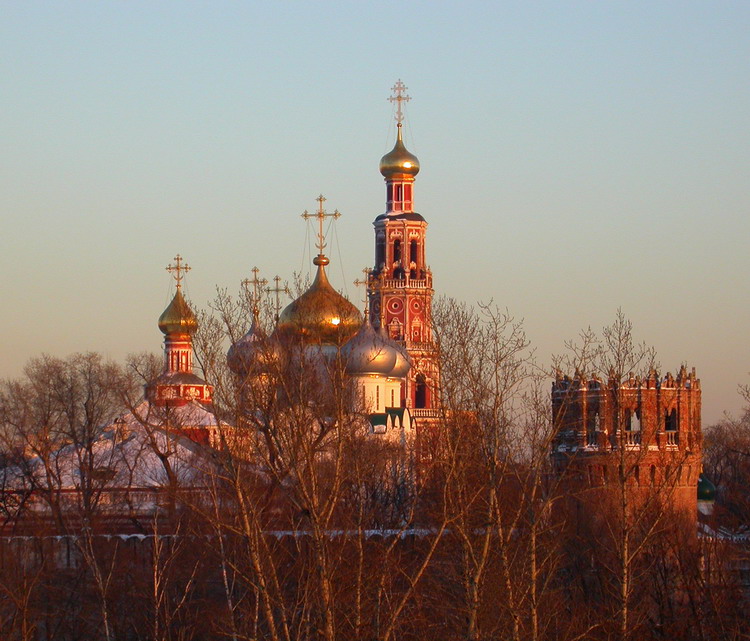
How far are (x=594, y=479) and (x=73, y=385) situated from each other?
12.3 m

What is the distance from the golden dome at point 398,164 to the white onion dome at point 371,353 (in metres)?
12.1

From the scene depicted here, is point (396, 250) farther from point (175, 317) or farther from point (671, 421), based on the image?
point (671, 421)

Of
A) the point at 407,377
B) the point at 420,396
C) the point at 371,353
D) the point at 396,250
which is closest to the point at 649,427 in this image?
the point at 371,353

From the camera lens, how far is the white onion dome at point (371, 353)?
194ft

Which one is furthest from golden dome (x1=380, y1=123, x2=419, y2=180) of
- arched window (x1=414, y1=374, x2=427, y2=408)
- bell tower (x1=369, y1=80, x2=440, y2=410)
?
arched window (x1=414, y1=374, x2=427, y2=408)

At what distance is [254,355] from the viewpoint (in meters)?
20.8

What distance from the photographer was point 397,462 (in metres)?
45.6

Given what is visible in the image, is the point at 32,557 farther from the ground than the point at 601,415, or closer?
closer

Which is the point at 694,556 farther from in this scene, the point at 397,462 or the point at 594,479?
the point at 397,462

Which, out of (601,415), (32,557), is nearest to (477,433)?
(32,557)

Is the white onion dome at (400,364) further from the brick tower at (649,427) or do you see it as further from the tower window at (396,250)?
the brick tower at (649,427)

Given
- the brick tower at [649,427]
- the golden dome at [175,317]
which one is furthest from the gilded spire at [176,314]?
the brick tower at [649,427]

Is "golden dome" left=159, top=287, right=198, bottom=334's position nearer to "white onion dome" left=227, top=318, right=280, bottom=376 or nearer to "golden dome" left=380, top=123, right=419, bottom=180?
"golden dome" left=380, top=123, right=419, bottom=180

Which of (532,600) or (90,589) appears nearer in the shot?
(532,600)
